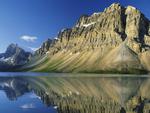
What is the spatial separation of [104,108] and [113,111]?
3768 mm

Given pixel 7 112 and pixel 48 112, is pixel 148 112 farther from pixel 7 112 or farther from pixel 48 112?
pixel 7 112

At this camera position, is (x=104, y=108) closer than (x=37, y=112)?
No

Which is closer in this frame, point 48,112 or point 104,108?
point 48,112

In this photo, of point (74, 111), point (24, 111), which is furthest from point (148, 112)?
point (24, 111)

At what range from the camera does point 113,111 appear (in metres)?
41.6

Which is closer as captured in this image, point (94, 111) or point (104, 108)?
point (94, 111)

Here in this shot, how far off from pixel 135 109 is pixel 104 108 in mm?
4574

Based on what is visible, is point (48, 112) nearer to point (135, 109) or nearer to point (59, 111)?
point (59, 111)

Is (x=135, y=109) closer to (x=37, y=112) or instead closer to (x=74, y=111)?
(x=74, y=111)

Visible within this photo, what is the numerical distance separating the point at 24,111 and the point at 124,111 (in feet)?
47.0

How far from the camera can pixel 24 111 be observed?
143ft

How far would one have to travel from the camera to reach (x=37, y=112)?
138ft

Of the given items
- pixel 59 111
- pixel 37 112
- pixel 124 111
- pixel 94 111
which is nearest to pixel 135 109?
pixel 124 111

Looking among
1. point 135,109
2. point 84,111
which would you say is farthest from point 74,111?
point 135,109
